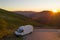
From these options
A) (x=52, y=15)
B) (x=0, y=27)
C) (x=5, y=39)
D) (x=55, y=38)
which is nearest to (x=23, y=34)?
(x=5, y=39)

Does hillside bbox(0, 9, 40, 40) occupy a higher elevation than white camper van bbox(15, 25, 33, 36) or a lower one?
lower

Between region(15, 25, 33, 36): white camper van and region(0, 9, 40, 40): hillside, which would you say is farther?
region(0, 9, 40, 40): hillside

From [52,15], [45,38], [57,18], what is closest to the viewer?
[45,38]

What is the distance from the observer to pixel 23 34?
10.9 metres

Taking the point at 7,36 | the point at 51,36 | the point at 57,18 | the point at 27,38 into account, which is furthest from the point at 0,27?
the point at 57,18

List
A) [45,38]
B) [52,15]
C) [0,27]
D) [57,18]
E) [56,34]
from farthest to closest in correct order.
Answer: [52,15] → [57,18] → [0,27] → [56,34] → [45,38]

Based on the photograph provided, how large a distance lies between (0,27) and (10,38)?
11.9 feet

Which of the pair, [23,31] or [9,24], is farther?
[9,24]

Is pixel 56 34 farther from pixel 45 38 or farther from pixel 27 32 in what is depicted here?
pixel 27 32

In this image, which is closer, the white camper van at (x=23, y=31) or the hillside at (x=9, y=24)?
the white camper van at (x=23, y=31)

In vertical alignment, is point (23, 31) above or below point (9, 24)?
above

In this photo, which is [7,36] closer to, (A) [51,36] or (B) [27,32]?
(B) [27,32]

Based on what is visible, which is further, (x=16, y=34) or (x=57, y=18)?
(x=57, y=18)

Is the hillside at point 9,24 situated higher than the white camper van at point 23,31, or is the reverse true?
the white camper van at point 23,31
